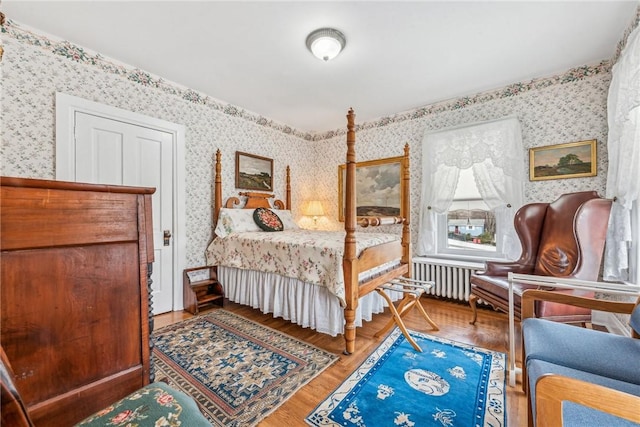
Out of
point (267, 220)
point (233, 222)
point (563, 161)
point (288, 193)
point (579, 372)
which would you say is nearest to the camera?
point (579, 372)

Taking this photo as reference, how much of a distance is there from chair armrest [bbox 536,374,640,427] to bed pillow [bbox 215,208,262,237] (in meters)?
3.03

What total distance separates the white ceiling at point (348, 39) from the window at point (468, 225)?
122 centimetres

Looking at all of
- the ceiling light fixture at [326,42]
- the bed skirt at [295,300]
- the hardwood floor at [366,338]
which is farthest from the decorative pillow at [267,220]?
the ceiling light fixture at [326,42]

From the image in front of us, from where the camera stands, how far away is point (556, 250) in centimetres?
221

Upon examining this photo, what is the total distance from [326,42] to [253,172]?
2.16 metres

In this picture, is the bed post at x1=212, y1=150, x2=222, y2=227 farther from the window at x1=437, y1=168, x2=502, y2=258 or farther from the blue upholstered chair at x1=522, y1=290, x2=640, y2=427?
the blue upholstered chair at x1=522, y1=290, x2=640, y2=427

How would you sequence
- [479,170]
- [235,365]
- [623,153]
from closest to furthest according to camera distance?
[235,365] < [623,153] < [479,170]

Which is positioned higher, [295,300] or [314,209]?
[314,209]

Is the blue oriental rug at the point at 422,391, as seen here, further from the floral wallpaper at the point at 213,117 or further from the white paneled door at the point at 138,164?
the white paneled door at the point at 138,164

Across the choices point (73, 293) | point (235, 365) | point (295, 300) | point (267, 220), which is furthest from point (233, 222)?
point (73, 293)

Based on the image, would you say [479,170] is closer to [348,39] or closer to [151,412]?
[348,39]

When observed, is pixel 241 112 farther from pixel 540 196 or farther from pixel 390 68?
pixel 540 196

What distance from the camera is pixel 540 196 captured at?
2809mm

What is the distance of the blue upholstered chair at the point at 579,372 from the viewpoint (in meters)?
0.73
